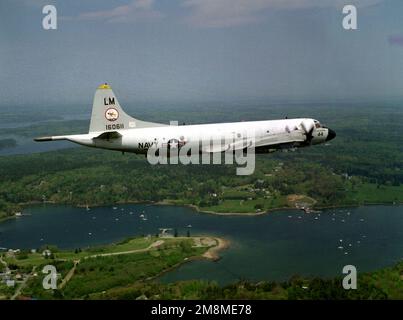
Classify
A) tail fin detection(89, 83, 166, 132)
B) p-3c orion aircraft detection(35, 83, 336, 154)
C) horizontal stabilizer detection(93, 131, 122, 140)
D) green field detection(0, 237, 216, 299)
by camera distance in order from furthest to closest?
green field detection(0, 237, 216, 299), tail fin detection(89, 83, 166, 132), p-3c orion aircraft detection(35, 83, 336, 154), horizontal stabilizer detection(93, 131, 122, 140)

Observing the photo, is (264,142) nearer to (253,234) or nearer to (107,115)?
(107,115)

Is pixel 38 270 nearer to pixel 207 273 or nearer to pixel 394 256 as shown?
pixel 207 273

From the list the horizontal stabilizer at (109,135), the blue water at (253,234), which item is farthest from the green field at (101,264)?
the horizontal stabilizer at (109,135)

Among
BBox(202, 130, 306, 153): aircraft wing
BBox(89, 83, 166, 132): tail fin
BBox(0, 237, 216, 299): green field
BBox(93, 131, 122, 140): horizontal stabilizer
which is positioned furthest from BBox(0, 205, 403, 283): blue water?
BBox(93, 131, 122, 140): horizontal stabilizer

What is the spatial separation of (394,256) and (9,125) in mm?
56814

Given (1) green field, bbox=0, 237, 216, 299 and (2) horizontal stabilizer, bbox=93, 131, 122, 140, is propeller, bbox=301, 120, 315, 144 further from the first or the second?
(1) green field, bbox=0, 237, 216, 299

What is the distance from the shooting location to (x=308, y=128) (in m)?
12.6

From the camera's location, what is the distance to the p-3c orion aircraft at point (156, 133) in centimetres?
1113

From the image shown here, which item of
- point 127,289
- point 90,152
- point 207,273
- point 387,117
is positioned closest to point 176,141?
point 127,289

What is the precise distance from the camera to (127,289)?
69.6 feet

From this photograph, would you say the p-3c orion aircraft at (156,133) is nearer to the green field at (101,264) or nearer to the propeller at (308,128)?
the propeller at (308,128)

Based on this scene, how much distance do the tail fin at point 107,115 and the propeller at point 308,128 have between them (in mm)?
4259

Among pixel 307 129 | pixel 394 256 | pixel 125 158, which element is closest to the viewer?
pixel 307 129

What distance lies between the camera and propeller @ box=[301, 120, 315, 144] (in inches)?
493
